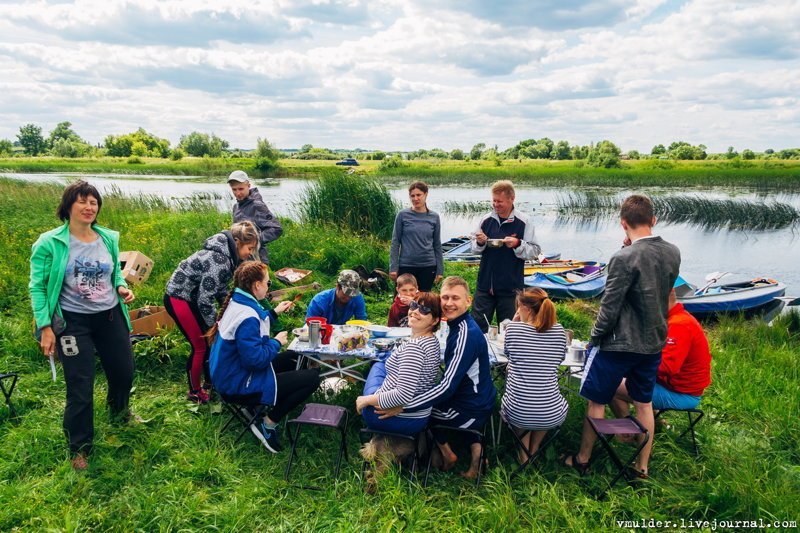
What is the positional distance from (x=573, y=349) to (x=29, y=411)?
4.26 meters

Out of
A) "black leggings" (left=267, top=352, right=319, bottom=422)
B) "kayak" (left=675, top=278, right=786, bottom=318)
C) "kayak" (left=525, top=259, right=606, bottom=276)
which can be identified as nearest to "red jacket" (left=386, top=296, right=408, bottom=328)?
"black leggings" (left=267, top=352, right=319, bottom=422)

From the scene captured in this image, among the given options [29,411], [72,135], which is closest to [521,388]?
[29,411]

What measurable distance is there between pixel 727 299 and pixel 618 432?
697 centimetres

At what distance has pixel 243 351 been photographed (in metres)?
3.19

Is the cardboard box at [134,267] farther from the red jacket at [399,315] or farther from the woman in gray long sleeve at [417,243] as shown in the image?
the red jacket at [399,315]

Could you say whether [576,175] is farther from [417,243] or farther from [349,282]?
[349,282]

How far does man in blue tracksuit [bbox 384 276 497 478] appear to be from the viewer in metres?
3.00

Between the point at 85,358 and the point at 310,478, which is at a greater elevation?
the point at 85,358

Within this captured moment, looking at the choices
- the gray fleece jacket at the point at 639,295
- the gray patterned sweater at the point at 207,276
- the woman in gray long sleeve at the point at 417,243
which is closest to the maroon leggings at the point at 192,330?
the gray patterned sweater at the point at 207,276

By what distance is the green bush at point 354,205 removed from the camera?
1009cm

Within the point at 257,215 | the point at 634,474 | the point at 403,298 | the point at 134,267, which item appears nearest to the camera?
the point at 634,474

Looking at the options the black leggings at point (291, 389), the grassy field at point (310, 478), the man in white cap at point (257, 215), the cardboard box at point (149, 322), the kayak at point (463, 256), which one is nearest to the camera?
the grassy field at point (310, 478)

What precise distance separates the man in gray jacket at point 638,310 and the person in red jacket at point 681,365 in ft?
0.96

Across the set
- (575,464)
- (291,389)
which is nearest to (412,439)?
(291,389)
